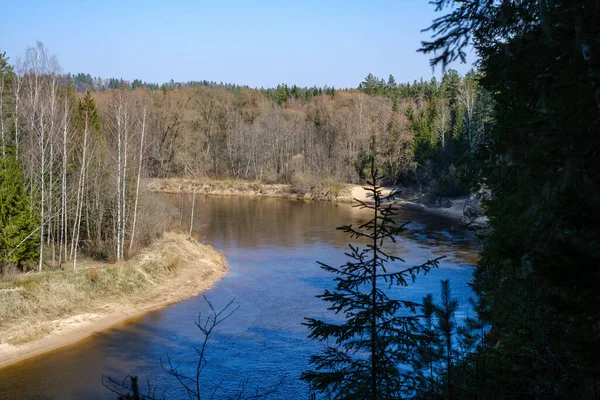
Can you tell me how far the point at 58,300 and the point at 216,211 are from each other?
2872 centimetres

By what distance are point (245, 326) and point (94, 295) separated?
7.03m

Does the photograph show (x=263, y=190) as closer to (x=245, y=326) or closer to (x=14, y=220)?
(x=14, y=220)

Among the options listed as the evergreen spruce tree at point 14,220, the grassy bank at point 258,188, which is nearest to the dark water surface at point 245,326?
the evergreen spruce tree at point 14,220

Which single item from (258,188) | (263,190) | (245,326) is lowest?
(245,326)

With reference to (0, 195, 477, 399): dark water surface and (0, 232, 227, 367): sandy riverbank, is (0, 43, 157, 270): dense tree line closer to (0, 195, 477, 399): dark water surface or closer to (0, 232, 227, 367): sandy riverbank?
(0, 232, 227, 367): sandy riverbank

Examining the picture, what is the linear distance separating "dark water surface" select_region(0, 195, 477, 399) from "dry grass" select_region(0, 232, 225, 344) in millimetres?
1681

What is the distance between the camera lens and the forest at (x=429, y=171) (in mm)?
3453

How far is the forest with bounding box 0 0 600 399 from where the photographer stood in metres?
3.45

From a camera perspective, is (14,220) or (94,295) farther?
(94,295)

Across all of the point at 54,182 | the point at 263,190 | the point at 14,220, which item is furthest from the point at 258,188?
the point at 14,220

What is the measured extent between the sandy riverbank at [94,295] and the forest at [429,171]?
2.01 metres

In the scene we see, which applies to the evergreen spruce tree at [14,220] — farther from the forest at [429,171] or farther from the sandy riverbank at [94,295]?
the sandy riverbank at [94,295]

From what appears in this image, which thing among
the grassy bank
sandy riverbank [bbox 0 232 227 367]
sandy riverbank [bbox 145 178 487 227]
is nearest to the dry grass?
sandy riverbank [bbox 0 232 227 367]

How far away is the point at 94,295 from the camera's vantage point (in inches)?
827
